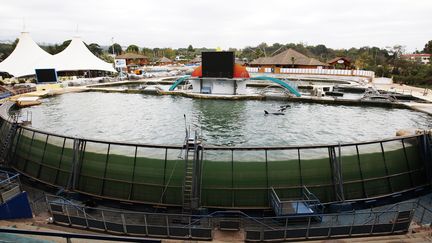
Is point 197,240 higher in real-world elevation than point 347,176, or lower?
lower

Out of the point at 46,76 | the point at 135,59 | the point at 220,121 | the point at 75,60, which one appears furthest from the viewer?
the point at 135,59

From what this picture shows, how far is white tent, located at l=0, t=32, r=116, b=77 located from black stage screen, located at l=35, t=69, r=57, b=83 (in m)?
7.06

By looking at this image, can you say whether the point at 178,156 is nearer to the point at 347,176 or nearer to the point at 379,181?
the point at 347,176

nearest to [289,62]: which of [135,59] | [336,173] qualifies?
[135,59]

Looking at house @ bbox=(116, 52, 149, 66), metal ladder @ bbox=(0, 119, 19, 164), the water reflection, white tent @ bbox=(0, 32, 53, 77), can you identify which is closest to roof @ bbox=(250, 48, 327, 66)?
the water reflection

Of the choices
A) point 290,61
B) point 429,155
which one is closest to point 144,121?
point 429,155

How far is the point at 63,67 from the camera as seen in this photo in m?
96.9

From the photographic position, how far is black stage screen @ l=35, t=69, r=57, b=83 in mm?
83875

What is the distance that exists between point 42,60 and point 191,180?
319ft

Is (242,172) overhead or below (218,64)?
below

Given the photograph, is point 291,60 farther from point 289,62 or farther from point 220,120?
point 220,120

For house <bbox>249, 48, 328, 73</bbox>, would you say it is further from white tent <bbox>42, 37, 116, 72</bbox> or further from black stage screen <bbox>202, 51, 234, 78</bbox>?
white tent <bbox>42, 37, 116, 72</bbox>

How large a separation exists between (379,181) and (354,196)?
7.76 feet

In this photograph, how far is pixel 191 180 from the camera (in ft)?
63.5
